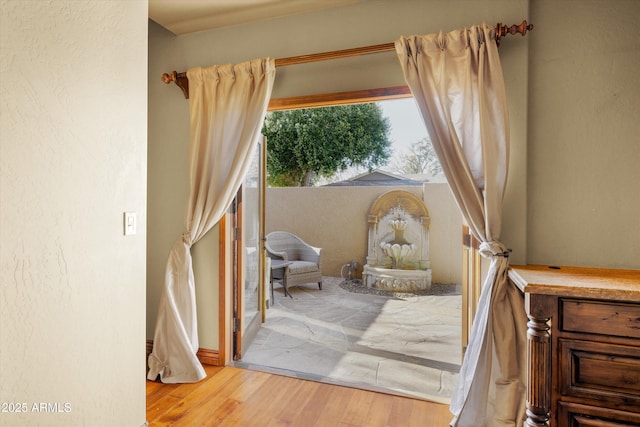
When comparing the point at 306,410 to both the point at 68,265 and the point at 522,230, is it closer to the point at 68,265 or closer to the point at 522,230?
the point at 68,265

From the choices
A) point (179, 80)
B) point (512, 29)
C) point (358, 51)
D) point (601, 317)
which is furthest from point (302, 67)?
point (601, 317)

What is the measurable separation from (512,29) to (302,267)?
13.9 feet

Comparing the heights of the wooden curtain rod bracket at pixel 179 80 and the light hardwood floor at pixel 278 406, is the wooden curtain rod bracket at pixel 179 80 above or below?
above

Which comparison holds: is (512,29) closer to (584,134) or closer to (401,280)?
(584,134)

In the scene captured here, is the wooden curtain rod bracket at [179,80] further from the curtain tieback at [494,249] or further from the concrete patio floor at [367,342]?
the curtain tieback at [494,249]

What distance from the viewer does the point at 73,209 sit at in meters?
1.42

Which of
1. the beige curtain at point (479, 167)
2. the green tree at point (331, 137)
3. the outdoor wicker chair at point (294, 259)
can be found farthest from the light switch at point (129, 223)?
the green tree at point (331, 137)

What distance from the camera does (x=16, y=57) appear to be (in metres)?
1.20

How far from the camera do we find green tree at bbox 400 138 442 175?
22.2ft

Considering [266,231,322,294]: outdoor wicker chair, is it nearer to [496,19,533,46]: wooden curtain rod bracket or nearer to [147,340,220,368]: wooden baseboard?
Result: [147,340,220,368]: wooden baseboard

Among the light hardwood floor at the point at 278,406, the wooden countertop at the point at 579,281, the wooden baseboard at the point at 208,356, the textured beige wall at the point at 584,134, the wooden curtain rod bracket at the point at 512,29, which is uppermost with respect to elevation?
the wooden curtain rod bracket at the point at 512,29

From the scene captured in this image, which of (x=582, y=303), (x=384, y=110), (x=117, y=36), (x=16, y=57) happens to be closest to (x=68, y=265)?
(x=16, y=57)

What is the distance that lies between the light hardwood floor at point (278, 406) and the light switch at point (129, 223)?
3.77 feet

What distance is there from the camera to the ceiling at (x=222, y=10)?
7.75ft
